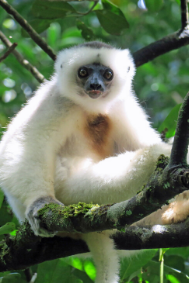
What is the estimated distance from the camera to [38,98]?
391 centimetres

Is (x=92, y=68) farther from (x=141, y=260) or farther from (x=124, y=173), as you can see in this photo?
(x=141, y=260)

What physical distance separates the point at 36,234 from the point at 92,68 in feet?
7.68

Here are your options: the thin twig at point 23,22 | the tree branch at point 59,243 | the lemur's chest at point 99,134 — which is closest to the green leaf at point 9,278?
the tree branch at point 59,243

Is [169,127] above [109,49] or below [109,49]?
below

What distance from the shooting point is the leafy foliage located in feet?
11.5

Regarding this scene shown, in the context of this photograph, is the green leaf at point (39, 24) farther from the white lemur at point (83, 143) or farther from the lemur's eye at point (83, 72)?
the lemur's eye at point (83, 72)

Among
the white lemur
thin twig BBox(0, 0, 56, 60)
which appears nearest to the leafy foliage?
thin twig BBox(0, 0, 56, 60)

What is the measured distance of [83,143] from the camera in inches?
153

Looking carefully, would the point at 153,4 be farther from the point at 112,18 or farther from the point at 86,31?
the point at 86,31

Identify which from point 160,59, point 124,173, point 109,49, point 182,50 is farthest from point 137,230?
point 182,50

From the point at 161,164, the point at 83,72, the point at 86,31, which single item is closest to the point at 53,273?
the point at 161,164

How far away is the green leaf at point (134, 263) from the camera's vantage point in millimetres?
3449

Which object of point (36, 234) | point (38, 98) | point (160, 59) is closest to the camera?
point (36, 234)

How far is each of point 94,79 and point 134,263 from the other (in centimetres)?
214
